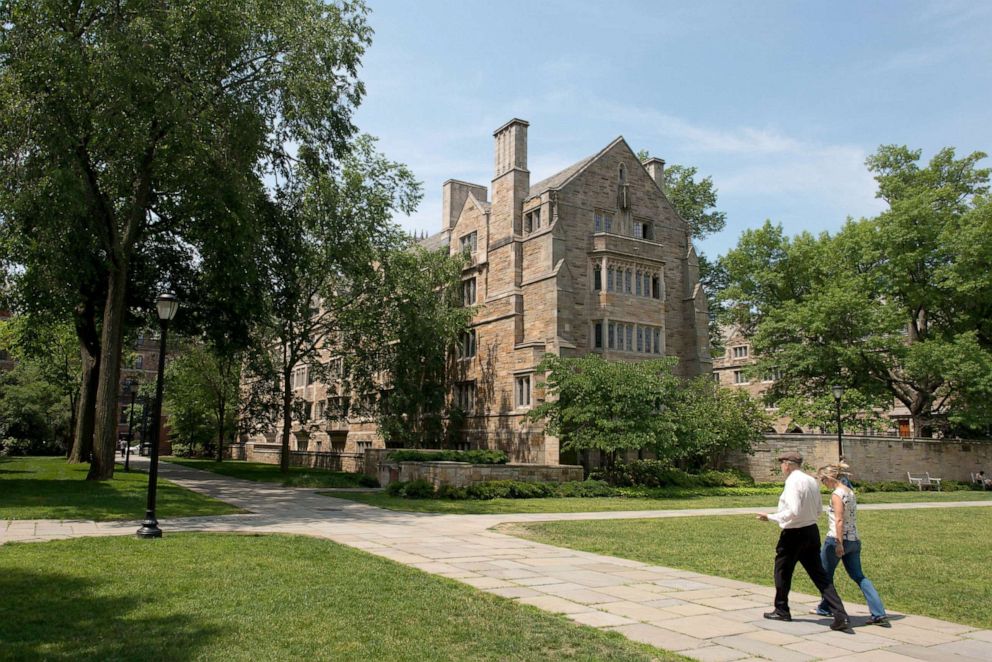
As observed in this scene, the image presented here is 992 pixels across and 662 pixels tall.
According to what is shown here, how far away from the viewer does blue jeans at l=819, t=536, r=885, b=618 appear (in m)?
7.73

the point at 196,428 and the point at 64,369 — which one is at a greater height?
the point at 64,369

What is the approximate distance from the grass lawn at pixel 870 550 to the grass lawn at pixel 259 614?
4.38 meters

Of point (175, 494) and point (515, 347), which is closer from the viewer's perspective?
point (175, 494)

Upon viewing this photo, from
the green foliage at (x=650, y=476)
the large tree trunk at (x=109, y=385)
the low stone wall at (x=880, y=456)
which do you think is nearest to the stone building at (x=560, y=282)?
the green foliage at (x=650, y=476)

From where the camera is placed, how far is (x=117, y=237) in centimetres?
2264

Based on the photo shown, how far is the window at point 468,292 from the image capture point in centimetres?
3834

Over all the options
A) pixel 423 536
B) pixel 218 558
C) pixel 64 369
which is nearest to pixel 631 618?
pixel 218 558

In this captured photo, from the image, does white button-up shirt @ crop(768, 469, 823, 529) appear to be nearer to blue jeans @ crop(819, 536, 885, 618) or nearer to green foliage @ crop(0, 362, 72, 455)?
blue jeans @ crop(819, 536, 885, 618)

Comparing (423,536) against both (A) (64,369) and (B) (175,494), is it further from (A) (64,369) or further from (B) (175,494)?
(A) (64,369)

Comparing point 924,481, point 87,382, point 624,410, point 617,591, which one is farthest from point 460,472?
point 924,481

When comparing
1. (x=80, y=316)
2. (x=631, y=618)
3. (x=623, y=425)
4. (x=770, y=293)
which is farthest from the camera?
(x=770, y=293)

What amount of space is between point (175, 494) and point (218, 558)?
39.1 ft

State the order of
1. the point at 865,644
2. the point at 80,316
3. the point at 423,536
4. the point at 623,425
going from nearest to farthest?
the point at 865,644 < the point at 423,536 < the point at 623,425 < the point at 80,316

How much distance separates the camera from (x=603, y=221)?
3622 centimetres
